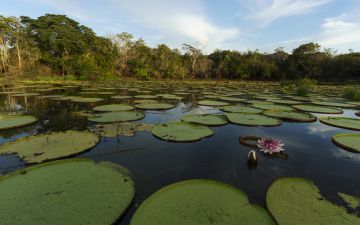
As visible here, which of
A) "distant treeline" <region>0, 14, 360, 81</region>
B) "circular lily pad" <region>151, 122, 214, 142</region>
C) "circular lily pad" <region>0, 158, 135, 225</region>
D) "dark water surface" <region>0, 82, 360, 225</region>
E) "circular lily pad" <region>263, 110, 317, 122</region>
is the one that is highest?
"distant treeline" <region>0, 14, 360, 81</region>

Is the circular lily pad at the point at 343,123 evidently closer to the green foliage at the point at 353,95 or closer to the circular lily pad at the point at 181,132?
the circular lily pad at the point at 181,132

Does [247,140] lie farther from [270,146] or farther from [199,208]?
[199,208]

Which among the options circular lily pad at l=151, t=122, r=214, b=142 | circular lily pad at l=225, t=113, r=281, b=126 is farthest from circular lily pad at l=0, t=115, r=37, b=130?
circular lily pad at l=225, t=113, r=281, b=126

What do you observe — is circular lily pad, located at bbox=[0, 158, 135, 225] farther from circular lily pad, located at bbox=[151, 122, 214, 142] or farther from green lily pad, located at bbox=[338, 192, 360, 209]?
green lily pad, located at bbox=[338, 192, 360, 209]

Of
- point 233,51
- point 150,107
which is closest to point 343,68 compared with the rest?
point 233,51

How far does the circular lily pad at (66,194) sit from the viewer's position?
173cm

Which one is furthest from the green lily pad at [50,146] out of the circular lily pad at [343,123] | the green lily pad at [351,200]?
the circular lily pad at [343,123]

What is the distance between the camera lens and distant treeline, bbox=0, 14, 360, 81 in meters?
23.5

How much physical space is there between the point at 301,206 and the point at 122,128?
11.2 feet

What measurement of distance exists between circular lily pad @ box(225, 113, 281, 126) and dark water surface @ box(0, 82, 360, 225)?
0.33 metres

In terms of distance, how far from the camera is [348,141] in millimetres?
3764

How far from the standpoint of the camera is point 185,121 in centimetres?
500

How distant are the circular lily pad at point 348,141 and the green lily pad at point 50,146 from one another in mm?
4097

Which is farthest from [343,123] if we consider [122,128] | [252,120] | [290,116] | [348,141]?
[122,128]
